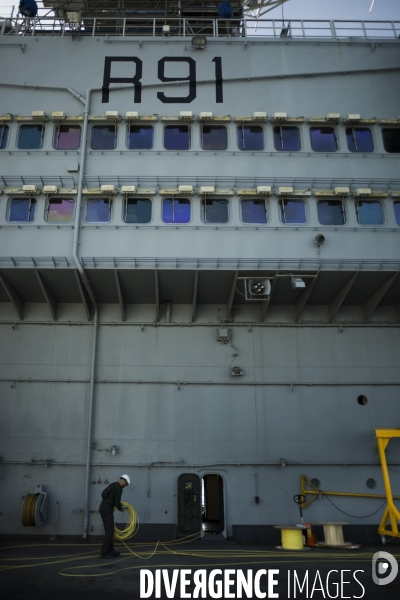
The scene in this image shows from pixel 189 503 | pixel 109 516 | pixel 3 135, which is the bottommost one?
pixel 109 516

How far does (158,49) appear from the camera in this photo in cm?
1783

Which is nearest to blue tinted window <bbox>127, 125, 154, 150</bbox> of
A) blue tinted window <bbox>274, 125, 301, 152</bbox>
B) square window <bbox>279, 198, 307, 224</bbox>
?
blue tinted window <bbox>274, 125, 301, 152</bbox>

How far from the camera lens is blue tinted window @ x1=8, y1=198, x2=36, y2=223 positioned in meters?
15.7

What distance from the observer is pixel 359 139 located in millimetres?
17016

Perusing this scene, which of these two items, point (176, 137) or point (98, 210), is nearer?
point (98, 210)

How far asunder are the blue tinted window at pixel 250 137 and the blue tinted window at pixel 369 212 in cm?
378

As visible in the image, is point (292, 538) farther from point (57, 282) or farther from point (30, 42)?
point (30, 42)

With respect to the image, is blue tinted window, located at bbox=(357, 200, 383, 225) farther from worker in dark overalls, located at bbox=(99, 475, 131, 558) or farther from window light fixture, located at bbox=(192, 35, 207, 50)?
worker in dark overalls, located at bbox=(99, 475, 131, 558)

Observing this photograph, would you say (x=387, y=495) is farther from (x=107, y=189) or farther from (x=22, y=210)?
(x=22, y=210)

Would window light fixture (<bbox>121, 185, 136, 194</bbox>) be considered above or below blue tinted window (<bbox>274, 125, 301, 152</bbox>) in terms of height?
below

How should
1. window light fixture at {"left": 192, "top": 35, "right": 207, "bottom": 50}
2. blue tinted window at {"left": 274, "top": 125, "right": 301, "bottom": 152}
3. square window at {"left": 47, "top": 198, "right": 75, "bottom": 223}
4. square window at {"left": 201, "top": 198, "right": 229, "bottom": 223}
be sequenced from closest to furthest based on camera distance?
square window at {"left": 47, "top": 198, "right": 75, "bottom": 223} → square window at {"left": 201, "top": 198, "right": 229, "bottom": 223} → blue tinted window at {"left": 274, "top": 125, "right": 301, "bottom": 152} → window light fixture at {"left": 192, "top": 35, "right": 207, "bottom": 50}

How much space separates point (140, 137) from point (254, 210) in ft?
15.0

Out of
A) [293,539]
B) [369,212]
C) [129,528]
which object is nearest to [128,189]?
[369,212]

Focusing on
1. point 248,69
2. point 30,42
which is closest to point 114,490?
point 248,69
